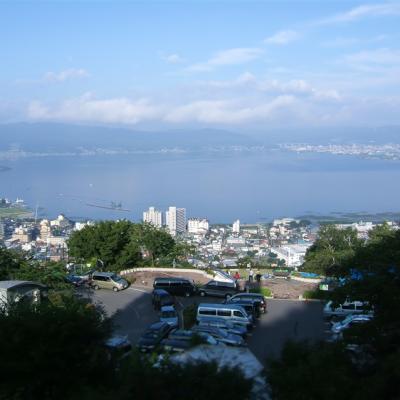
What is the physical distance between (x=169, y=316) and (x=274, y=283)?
7361 millimetres

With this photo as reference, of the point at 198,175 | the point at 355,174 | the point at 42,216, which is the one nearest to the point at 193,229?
the point at 42,216

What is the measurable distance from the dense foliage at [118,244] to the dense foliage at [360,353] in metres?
14.6

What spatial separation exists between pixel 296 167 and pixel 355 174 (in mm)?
18845

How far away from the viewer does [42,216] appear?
62.3 metres

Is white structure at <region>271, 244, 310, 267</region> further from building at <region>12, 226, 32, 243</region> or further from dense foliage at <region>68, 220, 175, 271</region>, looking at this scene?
building at <region>12, 226, 32, 243</region>

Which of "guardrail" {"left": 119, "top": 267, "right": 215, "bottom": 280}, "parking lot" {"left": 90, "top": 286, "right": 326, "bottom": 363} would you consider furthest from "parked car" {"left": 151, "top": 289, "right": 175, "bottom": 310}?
"guardrail" {"left": 119, "top": 267, "right": 215, "bottom": 280}

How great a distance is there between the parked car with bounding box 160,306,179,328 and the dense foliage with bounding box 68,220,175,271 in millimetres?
9010

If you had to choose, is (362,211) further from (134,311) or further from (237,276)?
(134,311)

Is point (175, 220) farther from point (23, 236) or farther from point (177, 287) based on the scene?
point (177, 287)

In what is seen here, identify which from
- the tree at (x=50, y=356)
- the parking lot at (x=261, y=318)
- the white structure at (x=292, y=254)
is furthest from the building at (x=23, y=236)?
the tree at (x=50, y=356)

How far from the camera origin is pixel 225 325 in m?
14.2

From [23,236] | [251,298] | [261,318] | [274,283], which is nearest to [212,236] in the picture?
[23,236]

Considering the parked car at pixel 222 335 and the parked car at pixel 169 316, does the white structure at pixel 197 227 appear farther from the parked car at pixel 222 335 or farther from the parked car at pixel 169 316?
the parked car at pixel 222 335

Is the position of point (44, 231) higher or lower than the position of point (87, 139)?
lower
